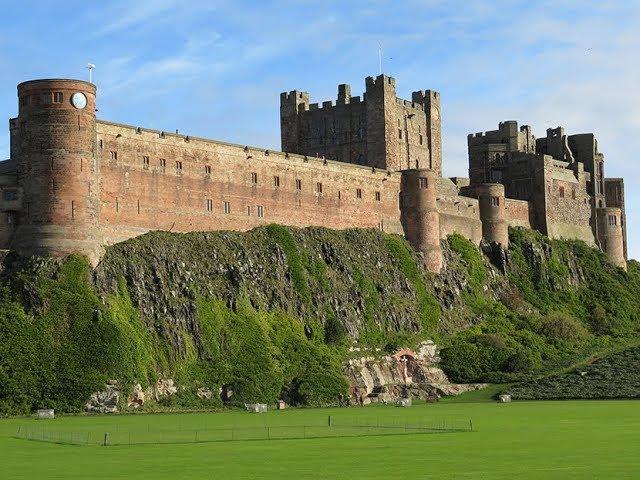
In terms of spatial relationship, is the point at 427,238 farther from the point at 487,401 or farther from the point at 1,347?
the point at 1,347

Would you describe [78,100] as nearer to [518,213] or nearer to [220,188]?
[220,188]

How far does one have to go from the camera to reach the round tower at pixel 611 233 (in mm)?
140000

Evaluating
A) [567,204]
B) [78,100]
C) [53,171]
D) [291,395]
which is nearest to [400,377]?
[291,395]

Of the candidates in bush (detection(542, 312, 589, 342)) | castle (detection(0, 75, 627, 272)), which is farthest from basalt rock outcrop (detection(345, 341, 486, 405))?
bush (detection(542, 312, 589, 342))

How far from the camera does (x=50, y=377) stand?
80000 millimetres

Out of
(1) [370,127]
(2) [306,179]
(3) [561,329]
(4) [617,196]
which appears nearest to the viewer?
(2) [306,179]

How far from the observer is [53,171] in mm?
86000

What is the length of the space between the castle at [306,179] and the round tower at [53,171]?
0.08 meters

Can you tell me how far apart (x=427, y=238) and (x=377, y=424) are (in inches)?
1979

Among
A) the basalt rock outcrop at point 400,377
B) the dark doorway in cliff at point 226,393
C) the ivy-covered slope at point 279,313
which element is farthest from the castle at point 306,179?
the basalt rock outcrop at point 400,377

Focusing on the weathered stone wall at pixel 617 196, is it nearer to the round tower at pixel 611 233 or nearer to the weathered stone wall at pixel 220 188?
the round tower at pixel 611 233

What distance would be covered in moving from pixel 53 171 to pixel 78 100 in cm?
492

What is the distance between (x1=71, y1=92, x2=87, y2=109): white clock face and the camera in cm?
8649

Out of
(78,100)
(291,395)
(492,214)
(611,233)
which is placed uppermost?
(78,100)
